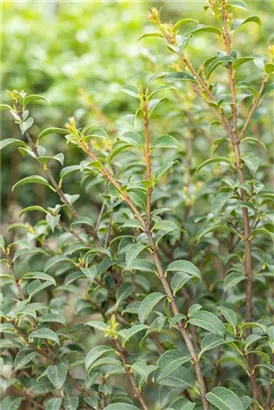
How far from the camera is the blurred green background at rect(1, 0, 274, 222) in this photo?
2.37 m

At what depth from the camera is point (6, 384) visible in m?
1.44

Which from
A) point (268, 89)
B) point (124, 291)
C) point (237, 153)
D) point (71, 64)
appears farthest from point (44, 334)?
point (71, 64)

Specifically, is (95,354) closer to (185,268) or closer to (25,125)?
(185,268)

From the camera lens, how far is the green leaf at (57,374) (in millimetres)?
1298

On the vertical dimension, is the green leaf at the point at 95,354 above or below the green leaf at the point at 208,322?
below

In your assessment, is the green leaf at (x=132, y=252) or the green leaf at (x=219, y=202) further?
the green leaf at (x=219, y=202)

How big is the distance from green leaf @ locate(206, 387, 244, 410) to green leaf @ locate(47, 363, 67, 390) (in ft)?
1.02

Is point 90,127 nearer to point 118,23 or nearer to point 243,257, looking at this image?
point 243,257

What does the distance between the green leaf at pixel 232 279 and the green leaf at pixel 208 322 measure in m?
0.16

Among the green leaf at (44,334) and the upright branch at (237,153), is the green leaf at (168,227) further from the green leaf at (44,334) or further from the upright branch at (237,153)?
the green leaf at (44,334)

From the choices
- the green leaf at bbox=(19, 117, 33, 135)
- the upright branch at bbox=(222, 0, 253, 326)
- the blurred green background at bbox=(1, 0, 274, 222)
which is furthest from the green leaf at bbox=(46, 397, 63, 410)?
the blurred green background at bbox=(1, 0, 274, 222)

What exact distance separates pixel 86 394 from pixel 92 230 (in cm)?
37

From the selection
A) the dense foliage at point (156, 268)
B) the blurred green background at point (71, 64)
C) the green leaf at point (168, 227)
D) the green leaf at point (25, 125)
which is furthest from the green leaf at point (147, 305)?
the blurred green background at point (71, 64)

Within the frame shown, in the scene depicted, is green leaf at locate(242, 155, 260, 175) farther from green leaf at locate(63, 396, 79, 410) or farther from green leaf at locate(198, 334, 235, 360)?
green leaf at locate(63, 396, 79, 410)
